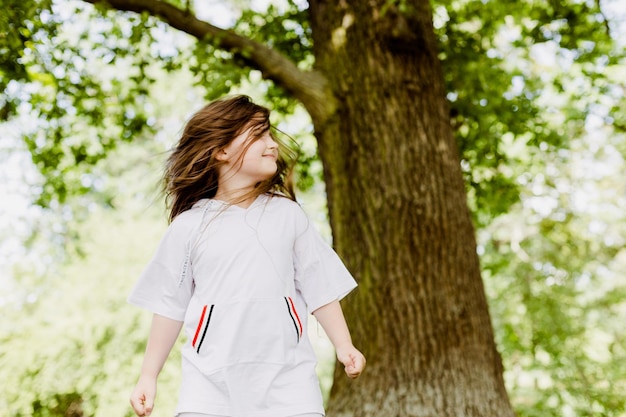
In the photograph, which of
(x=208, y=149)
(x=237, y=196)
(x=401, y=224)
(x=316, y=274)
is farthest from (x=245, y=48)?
(x=316, y=274)

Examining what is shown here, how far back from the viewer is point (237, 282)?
8.66ft

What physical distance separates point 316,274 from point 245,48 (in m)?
3.29

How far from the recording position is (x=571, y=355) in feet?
34.0

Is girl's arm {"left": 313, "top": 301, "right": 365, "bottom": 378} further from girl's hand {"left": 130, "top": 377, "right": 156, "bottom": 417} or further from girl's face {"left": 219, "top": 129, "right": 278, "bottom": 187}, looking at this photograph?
girl's hand {"left": 130, "top": 377, "right": 156, "bottom": 417}

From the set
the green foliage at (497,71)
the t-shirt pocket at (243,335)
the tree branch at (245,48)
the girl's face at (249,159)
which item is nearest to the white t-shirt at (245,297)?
the t-shirt pocket at (243,335)

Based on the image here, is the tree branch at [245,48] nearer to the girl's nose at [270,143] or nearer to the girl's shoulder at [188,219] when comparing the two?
the girl's nose at [270,143]

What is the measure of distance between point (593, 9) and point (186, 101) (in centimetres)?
1790

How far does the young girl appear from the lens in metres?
2.53

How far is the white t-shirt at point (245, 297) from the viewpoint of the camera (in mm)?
2520

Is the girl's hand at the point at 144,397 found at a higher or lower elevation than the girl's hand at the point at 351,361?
lower

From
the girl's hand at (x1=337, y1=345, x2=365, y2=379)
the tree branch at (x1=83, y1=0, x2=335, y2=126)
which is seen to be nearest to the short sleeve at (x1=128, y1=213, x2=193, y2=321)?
the girl's hand at (x1=337, y1=345, x2=365, y2=379)

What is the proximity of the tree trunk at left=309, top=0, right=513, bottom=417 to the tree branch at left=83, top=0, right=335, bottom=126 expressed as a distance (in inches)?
7.4

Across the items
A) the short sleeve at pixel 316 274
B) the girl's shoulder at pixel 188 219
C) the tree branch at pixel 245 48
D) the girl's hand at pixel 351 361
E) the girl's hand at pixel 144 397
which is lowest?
the girl's hand at pixel 144 397

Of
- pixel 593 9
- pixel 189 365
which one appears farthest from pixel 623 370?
pixel 189 365
